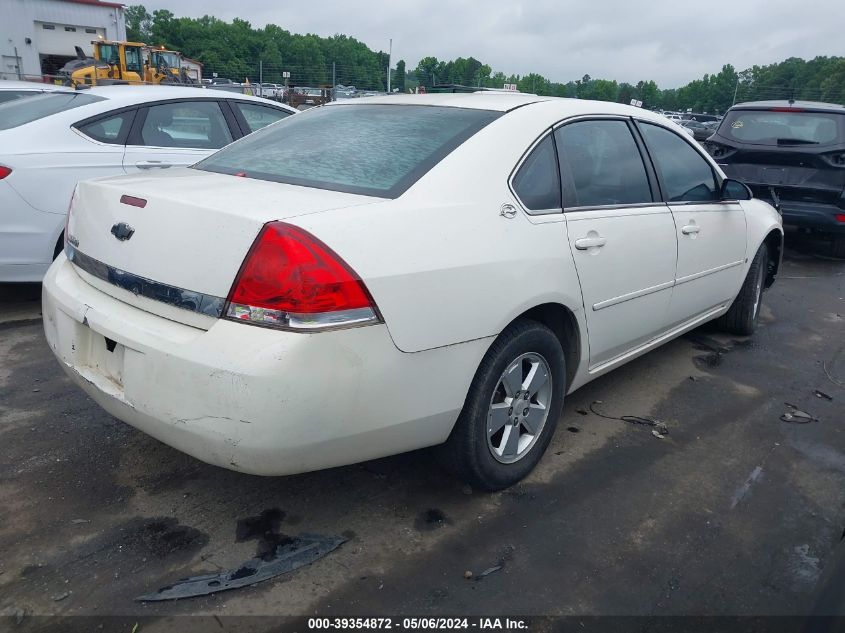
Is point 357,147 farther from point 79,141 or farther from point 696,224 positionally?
point 79,141

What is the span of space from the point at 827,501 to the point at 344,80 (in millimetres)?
47827

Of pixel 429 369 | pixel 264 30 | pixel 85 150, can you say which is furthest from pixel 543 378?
pixel 264 30

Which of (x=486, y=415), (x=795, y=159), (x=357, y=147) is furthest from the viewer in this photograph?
(x=795, y=159)

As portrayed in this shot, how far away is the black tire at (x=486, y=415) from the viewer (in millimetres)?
2570

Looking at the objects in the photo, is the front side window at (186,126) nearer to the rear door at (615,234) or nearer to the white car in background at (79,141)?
the white car in background at (79,141)

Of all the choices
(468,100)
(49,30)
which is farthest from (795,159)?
(49,30)

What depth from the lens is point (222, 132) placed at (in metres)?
5.63

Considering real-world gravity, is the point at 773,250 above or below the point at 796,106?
below

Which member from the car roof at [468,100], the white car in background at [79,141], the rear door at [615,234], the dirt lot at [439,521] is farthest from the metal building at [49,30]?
the rear door at [615,234]

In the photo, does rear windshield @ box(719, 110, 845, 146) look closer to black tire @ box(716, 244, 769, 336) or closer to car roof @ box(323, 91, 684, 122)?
black tire @ box(716, 244, 769, 336)

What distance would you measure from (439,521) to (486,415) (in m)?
0.47

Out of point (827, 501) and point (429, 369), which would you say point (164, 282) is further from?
point (827, 501)

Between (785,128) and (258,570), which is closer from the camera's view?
(258,570)

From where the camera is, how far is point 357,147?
2.85 m
